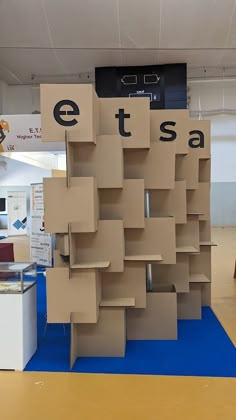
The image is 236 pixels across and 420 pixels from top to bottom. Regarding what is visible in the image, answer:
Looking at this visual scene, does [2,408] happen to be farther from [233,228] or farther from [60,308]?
[233,228]

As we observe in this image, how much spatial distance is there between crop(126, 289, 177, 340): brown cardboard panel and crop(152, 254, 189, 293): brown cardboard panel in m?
0.41

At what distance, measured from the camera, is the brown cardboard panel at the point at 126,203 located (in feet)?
9.75

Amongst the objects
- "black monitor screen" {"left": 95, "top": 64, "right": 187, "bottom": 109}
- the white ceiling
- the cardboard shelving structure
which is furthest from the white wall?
the cardboard shelving structure

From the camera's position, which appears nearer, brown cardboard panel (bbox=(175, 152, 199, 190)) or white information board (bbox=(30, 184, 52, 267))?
brown cardboard panel (bbox=(175, 152, 199, 190))

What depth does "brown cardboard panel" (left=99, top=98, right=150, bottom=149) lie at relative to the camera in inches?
118

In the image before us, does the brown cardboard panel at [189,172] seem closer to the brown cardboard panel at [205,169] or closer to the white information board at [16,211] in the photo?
the brown cardboard panel at [205,169]

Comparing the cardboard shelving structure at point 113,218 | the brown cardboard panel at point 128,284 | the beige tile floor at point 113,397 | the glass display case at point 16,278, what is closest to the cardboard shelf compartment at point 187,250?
the cardboard shelving structure at point 113,218

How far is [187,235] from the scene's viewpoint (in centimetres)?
379

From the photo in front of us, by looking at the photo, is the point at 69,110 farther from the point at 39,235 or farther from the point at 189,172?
the point at 39,235

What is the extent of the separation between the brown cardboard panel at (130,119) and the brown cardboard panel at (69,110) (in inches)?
13.5

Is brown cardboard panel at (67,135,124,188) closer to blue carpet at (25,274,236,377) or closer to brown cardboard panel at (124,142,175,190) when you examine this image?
brown cardboard panel at (124,142,175,190)

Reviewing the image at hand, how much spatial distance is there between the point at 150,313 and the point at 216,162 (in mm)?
8895

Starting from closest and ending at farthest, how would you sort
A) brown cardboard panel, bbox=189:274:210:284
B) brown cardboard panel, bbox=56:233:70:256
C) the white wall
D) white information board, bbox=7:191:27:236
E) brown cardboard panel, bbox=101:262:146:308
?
brown cardboard panel, bbox=56:233:70:256, brown cardboard panel, bbox=101:262:146:308, brown cardboard panel, bbox=189:274:210:284, white information board, bbox=7:191:27:236, the white wall

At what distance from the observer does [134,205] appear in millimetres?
2982
